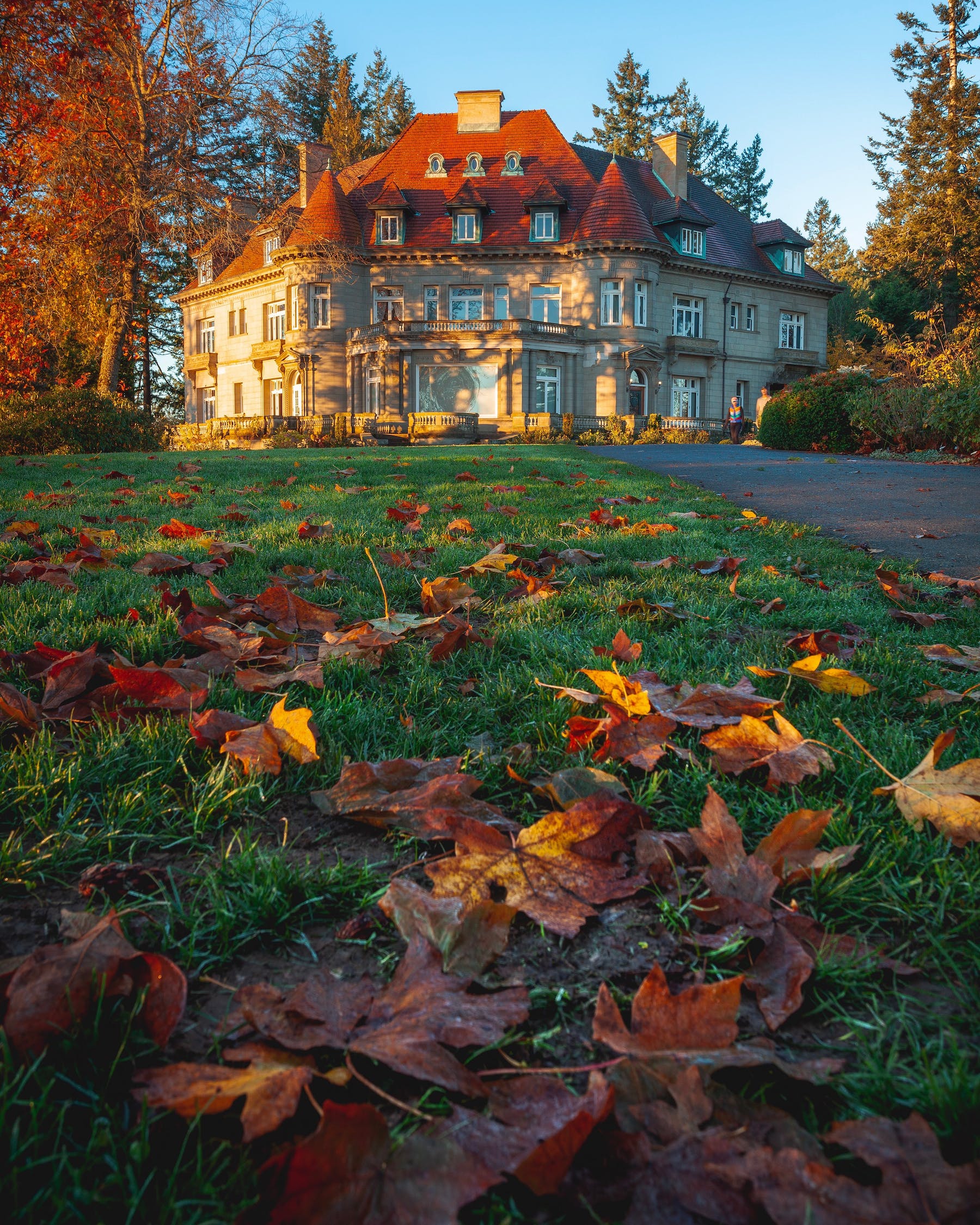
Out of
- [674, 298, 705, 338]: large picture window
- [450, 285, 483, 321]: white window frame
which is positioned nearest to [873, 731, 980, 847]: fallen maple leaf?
[450, 285, 483, 321]: white window frame

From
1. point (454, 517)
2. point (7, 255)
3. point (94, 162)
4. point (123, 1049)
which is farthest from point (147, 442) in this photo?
point (123, 1049)

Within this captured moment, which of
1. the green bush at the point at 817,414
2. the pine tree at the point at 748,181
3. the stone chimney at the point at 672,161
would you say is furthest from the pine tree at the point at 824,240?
the green bush at the point at 817,414

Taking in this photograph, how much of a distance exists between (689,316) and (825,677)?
3916 cm

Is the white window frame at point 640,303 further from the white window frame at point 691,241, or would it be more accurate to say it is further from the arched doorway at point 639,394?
the white window frame at point 691,241

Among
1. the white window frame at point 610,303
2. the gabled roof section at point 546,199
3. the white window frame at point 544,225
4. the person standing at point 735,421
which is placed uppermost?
the gabled roof section at point 546,199

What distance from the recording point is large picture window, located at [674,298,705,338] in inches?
1453

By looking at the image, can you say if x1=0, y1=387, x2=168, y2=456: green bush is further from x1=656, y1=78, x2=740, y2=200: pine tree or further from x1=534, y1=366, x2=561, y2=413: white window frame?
x1=656, y1=78, x2=740, y2=200: pine tree

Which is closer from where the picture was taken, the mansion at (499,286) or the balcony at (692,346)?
the mansion at (499,286)

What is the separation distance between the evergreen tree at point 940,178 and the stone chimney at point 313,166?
26844 millimetres

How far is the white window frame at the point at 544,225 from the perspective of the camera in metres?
34.1

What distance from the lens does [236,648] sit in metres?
2.35

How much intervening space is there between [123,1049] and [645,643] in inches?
77.4

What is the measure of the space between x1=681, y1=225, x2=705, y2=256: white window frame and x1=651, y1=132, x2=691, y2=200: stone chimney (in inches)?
106

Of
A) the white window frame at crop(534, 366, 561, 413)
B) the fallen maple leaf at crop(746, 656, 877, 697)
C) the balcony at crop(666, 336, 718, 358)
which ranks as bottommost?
the fallen maple leaf at crop(746, 656, 877, 697)
